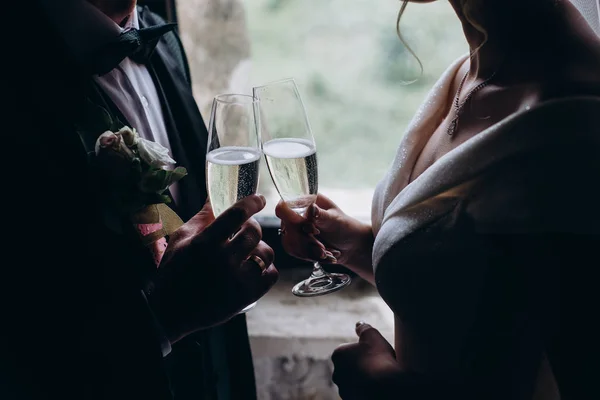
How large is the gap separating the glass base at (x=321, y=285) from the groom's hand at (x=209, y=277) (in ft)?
0.45

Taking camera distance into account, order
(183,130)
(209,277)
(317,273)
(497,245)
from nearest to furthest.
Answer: (497,245) → (209,277) → (317,273) → (183,130)

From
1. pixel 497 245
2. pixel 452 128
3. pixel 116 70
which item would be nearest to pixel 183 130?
pixel 116 70

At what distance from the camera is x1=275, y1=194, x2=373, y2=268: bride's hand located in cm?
123

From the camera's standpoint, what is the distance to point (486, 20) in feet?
3.20

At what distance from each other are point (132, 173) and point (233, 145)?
206 millimetres

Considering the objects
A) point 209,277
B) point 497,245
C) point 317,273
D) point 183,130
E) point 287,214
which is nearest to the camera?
point 497,245

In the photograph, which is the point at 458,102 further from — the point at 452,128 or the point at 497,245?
the point at 497,245

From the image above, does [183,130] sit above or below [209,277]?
above

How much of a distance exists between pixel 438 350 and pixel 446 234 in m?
0.22

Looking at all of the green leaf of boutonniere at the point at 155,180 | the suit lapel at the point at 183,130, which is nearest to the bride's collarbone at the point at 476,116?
the green leaf of boutonniere at the point at 155,180

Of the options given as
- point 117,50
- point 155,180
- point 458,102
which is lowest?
point 155,180

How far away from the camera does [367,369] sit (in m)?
1.02

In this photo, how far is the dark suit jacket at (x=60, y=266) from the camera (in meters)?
0.96

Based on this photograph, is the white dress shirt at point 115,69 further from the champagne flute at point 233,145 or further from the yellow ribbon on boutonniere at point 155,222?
the champagne flute at point 233,145
